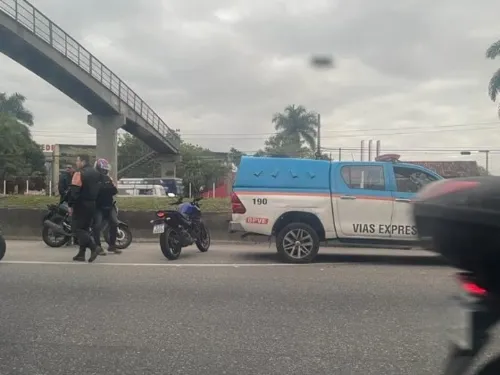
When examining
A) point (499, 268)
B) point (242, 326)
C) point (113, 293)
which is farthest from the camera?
point (113, 293)

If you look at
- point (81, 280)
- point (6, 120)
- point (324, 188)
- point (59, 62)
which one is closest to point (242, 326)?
point (81, 280)

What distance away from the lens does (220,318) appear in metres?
5.56

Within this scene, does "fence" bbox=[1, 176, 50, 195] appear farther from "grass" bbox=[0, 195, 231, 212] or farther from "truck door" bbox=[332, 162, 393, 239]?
"truck door" bbox=[332, 162, 393, 239]

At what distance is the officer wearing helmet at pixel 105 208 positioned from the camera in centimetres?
988

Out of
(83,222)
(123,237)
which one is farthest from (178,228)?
(123,237)

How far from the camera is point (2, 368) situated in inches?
163

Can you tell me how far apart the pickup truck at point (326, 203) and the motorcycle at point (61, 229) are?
9.84ft

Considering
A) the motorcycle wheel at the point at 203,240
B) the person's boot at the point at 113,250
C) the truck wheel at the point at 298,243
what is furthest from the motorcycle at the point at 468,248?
the person's boot at the point at 113,250

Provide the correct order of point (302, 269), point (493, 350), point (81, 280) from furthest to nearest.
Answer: point (302, 269) → point (81, 280) → point (493, 350)

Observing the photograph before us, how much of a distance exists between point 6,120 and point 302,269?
1717 inches

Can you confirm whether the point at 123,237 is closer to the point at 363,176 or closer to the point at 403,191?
the point at 363,176

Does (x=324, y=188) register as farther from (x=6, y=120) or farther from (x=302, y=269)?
(x=6, y=120)

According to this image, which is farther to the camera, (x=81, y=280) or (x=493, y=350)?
(x=81, y=280)

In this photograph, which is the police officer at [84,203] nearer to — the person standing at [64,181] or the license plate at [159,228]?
the license plate at [159,228]
